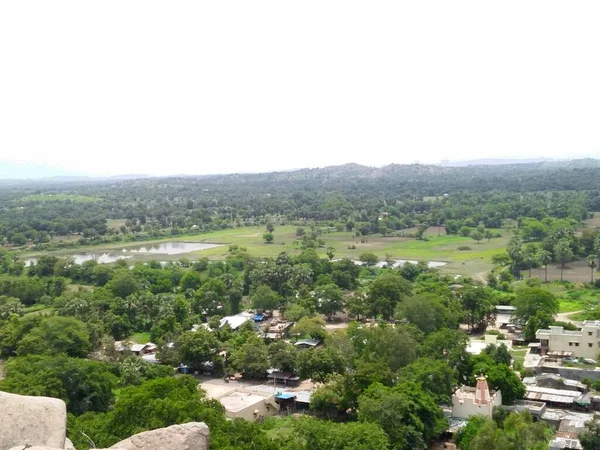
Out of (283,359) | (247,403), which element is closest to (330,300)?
(283,359)

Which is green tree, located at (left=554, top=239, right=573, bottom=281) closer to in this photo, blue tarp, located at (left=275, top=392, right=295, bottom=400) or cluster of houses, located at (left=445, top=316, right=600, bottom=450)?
cluster of houses, located at (left=445, top=316, right=600, bottom=450)

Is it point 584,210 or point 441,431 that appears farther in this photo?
point 584,210

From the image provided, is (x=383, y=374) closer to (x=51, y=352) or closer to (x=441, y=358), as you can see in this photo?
(x=441, y=358)

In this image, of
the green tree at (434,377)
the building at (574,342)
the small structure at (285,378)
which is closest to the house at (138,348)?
the small structure at (285,378)

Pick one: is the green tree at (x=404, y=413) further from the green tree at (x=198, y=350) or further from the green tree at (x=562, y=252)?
the green tree at (x=562, y=252)

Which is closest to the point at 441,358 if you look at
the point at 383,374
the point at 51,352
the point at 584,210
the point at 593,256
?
the point at 383,374

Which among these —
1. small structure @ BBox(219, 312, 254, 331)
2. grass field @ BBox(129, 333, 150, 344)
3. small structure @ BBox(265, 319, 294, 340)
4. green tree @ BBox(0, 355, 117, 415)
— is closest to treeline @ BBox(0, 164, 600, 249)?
small structure @ BBox(219, 312, 254, 331)
